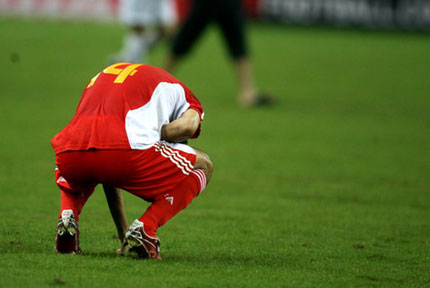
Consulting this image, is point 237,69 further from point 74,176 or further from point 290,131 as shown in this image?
point 74,176

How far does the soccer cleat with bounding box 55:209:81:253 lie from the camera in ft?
15.8

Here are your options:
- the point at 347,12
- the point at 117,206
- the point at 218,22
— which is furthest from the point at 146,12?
the point at 347,12

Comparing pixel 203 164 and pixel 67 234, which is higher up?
pixel 203 164

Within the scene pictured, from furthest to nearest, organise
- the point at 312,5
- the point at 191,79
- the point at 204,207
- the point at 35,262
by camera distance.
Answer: the point at 312,5, the point at 191,79, the point at 204,207, the point at 35,262

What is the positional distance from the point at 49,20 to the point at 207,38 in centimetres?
434

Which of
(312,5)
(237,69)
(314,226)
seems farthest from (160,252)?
(312,5)

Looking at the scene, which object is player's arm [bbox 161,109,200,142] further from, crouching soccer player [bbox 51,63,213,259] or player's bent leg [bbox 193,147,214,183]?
player's bent leg [bbox 193,147,214,183]

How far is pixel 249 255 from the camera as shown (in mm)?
5219

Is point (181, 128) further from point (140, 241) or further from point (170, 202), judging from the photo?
point (140, 241)

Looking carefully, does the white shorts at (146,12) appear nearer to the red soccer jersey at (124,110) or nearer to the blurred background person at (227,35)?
the blurred background person at (227,35)

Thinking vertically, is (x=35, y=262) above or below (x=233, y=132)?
above

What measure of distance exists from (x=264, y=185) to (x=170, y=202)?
301 centimetres

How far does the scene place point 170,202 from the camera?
4875 mm

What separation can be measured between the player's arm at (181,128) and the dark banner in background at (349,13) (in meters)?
21.7
